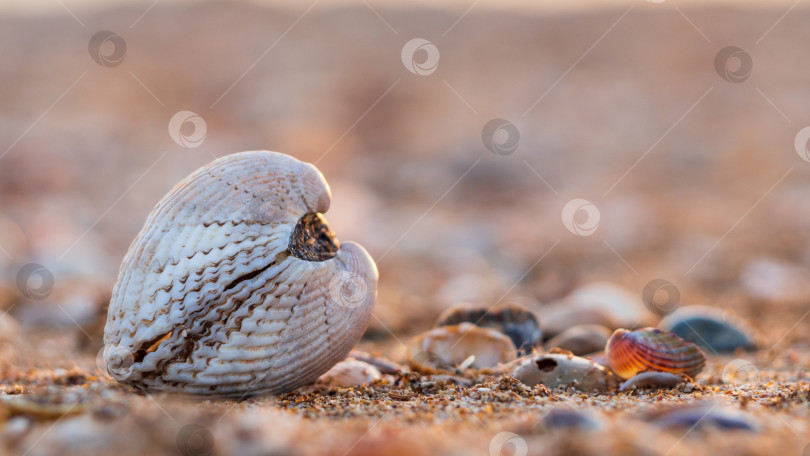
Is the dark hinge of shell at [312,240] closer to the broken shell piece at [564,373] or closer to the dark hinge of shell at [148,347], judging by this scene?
the dark hinge of shell at [148,347]

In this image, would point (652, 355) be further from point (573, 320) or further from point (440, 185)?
point (440, 185)

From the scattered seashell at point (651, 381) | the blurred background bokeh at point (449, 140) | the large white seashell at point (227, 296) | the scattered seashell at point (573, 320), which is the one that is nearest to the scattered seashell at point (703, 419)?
the scattered seashell at point (651, 381)

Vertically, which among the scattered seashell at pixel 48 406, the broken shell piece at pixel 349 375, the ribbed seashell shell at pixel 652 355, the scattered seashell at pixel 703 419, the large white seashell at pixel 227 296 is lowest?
the broken shell piece at pixel 349 375

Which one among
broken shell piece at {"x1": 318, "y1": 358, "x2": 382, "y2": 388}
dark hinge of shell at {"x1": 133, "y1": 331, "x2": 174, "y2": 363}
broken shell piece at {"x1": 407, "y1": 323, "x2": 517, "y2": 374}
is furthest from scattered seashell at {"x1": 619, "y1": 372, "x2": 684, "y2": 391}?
dark hinge of shell at {"x1": 133, "y1": 331, "x2": 174, "y2": 363}

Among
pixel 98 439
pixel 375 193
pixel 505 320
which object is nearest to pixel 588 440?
pixel 98 439

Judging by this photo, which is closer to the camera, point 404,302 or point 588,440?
point 588,440

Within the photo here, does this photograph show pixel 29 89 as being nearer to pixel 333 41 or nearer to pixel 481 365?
pixel 333 41
